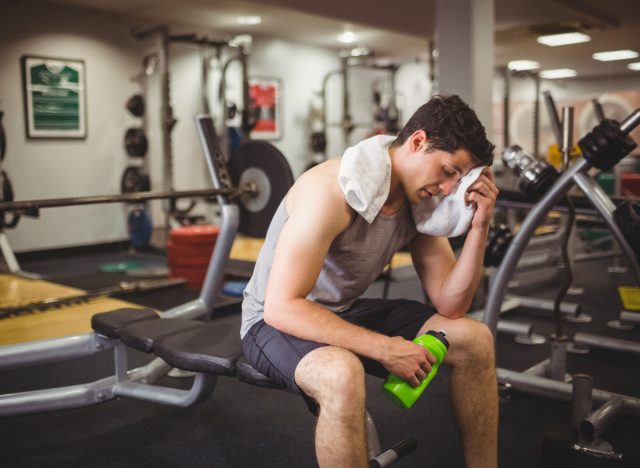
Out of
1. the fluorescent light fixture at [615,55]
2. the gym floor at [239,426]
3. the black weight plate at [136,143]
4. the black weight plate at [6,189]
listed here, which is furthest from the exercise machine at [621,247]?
the fluorescent light fixture at [615,55]

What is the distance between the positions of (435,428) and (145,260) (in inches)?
162

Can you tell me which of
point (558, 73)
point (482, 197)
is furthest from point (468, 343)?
point (558, 73)

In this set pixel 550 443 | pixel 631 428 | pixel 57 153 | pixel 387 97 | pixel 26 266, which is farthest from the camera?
pixel 387 97

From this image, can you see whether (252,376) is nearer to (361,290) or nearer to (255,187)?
(361,290)

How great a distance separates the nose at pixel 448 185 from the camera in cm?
145

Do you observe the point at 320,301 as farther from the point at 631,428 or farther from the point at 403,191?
the point at 631,428

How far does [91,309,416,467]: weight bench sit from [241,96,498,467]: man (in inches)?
2.7

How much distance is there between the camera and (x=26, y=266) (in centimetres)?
548

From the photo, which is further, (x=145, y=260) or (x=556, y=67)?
(x=556, y=67)

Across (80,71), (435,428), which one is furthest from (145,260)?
(435,428)

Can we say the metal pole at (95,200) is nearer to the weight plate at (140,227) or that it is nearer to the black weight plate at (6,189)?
the black weight plate at (6,189)

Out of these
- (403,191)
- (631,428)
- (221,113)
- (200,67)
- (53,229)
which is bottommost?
(631,428)

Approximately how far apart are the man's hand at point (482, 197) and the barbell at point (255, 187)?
95cm

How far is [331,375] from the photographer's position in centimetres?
125
